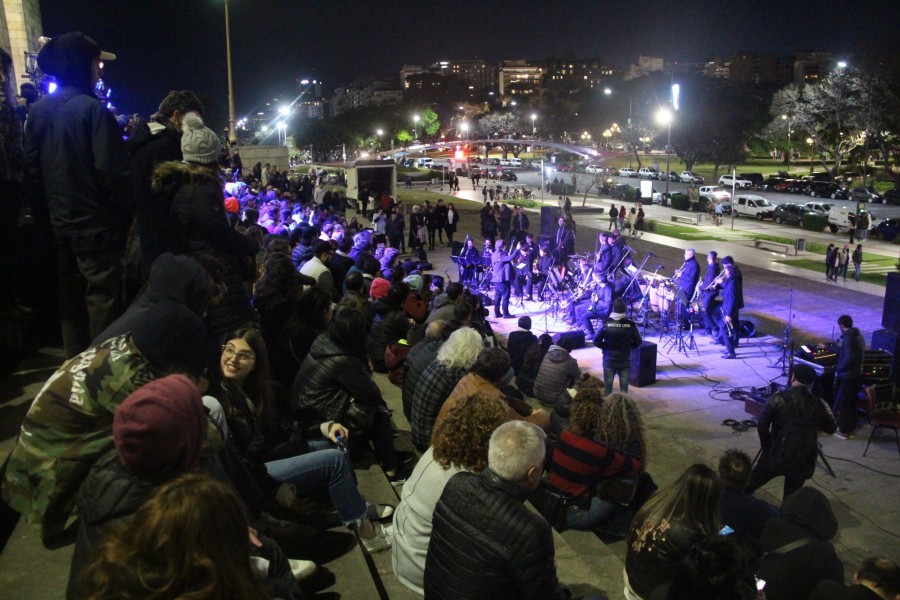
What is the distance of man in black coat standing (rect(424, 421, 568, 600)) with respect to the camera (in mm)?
3109

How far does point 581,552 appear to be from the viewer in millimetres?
5262

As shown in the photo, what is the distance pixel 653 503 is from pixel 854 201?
5003 cm

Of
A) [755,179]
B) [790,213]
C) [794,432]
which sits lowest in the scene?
[794,432]

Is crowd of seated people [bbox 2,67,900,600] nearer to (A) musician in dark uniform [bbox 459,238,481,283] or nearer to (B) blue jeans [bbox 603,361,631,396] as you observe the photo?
(B) blue jeans [bbox 603,361,631,396]

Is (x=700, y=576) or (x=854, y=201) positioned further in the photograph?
(x=854, y=201)

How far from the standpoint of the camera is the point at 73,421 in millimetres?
2699

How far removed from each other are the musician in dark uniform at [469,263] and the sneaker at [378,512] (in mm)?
14230

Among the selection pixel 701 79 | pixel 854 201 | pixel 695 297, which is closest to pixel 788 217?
pixel 854 201

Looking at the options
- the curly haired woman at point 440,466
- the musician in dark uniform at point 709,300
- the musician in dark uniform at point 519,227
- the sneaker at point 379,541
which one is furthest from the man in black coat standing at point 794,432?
the musician in dark uniform at point 519,227

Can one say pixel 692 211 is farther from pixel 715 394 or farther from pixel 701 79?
pixel 701 79

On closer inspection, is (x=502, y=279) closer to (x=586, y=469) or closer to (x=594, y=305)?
(x=594, y=305)

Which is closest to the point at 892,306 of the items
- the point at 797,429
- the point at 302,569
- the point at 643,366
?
the point at 643,366

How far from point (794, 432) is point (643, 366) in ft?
15.6

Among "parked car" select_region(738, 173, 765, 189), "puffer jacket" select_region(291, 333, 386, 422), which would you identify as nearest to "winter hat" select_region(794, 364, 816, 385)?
"puffer jacket" select_region(291, 333, 386, 422)
